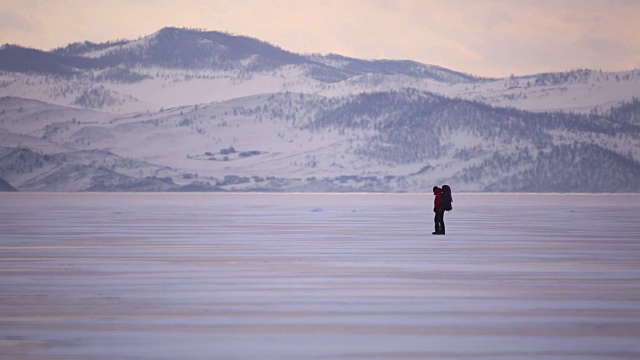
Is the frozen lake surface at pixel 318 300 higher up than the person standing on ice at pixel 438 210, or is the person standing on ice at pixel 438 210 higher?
the person standing on ice at pixel 438 210

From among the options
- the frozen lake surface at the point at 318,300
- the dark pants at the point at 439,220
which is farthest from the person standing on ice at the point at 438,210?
the frozen lake surface at the point at 318,300

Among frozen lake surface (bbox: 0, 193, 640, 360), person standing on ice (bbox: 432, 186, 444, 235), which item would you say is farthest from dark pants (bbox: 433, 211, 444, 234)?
frozen lake surface (bbox: 0, 193, 640, 360)

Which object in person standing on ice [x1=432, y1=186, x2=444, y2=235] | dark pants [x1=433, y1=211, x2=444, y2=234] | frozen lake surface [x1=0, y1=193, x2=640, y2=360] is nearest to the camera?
frozen lake surface [x1=0, y1=193, x2=640, y2=360]

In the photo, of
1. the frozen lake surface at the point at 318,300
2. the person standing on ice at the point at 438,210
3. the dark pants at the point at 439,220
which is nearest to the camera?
the frozen lake surface at the point at 318,300

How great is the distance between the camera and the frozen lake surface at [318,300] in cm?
1353

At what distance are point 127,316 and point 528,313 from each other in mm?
4954

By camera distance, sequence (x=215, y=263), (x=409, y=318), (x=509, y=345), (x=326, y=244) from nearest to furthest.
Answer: (x=509, y=345) < (x=409, y=318) < (x=215, y=263) < (x=326, y=244)

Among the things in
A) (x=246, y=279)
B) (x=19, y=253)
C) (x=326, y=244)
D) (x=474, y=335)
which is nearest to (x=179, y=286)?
(x=246, y=279)

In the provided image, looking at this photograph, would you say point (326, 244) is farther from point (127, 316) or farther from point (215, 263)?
point (127, 316)

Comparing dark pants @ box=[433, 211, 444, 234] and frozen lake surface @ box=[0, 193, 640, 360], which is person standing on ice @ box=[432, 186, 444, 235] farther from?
frozen lake surface @ box=[0, 193, 640, 360]

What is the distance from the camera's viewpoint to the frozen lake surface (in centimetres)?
1353

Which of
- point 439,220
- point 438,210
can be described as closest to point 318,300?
point 438,210

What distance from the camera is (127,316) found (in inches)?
634

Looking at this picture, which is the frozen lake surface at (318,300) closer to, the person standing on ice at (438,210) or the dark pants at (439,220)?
the person standing on ice at (438,210)
